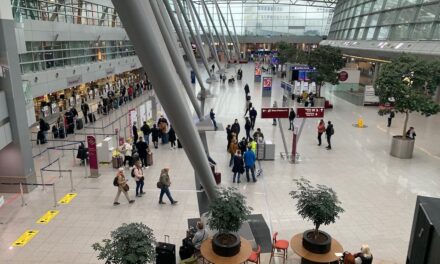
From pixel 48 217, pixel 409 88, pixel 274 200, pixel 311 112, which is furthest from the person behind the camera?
pixel 311 112

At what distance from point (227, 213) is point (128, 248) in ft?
8.16

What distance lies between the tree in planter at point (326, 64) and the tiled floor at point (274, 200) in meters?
11.3

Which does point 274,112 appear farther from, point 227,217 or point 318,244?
point 227,217

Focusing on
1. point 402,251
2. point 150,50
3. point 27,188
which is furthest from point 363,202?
point 27,188

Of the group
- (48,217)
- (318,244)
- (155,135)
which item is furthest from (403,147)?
(48,217)

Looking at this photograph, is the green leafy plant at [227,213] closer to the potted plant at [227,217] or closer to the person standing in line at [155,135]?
the potted plant at [227,217]

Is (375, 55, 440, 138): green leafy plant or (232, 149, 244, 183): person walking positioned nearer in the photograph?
(232, 149, 244, 183): person walking

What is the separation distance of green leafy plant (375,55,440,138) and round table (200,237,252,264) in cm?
1262

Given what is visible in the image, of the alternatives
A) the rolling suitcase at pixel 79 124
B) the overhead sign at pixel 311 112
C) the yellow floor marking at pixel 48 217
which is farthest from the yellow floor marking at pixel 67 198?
the rolling suitcase at pixel 79 124

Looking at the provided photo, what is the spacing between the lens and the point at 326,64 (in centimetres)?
3169

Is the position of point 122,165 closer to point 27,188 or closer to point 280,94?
point 27,188

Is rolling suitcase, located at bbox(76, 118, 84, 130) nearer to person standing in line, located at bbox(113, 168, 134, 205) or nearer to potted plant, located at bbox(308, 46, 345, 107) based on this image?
person standing in line, located at bbox(113, 168, 134, 205)

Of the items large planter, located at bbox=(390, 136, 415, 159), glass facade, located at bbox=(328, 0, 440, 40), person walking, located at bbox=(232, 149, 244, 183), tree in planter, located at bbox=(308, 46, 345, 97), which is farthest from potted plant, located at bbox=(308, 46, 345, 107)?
person walking, located at bbox=(232, 149, 244, 183)

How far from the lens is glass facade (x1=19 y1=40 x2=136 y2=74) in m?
24.2
